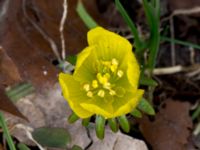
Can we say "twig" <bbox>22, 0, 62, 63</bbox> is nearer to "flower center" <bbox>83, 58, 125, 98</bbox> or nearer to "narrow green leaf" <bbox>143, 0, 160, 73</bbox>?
"flower center" <bbox>83, 58, 125, 98</bbox>

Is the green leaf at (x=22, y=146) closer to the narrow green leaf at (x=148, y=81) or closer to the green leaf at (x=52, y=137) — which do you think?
the green leaf at (x=52, y=137)

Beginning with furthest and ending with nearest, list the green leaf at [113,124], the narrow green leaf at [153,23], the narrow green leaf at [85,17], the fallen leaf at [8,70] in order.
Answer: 1. the narrow green leaf at [85,17]
2. the fallen leaf at [8,70]
3. the narrow green leaf at [153,23]
4. the green leaf at [113,124]

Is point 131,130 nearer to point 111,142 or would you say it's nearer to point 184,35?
point 111,142

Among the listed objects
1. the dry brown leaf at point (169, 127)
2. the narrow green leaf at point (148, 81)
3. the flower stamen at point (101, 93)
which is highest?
the flower stamen at point (101, 93)

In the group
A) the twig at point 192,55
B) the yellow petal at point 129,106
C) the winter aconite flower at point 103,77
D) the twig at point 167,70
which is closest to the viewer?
the yellow petal at point 129,106

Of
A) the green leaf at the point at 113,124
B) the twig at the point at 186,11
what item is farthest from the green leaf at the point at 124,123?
the twig at the point at 186,11

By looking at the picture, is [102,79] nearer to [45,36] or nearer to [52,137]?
[52,137]

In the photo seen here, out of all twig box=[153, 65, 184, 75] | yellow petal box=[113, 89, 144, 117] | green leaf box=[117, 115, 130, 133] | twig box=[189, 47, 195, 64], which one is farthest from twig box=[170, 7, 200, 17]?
yellow petal box=[113, 89, 144, 117]

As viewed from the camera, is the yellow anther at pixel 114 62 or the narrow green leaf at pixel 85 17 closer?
the yellow anther at pixel 114 62
